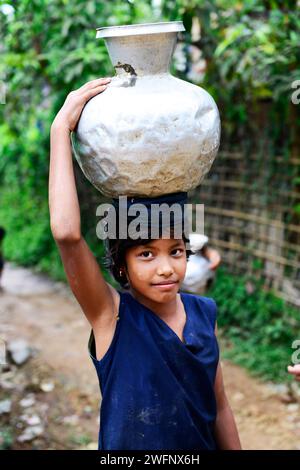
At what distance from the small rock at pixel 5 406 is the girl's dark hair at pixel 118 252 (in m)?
2.59

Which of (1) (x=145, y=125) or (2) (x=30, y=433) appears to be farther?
(2) (x=30, y=433)

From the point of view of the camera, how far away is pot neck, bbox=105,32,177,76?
161 cm

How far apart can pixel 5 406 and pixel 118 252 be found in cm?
278

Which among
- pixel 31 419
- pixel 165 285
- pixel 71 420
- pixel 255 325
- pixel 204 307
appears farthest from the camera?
pixel 255 325

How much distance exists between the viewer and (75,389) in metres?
4.76

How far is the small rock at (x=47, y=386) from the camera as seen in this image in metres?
4.66

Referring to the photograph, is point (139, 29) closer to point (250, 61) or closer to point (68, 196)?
point (68, 196)

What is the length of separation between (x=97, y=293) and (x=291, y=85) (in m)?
3.39

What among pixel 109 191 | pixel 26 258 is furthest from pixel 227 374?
pixel 26 258

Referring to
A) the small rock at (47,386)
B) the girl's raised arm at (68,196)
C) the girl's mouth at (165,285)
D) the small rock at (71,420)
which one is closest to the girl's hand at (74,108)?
the girl's raised arm at (68,196)

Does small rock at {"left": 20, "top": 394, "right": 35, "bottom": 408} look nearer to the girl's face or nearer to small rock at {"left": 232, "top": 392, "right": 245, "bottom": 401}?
small rock at {"left": 232, "top": 392, "right": 245, "bottom": 401}

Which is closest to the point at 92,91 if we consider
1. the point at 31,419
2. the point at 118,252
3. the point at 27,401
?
the point at 118,252
